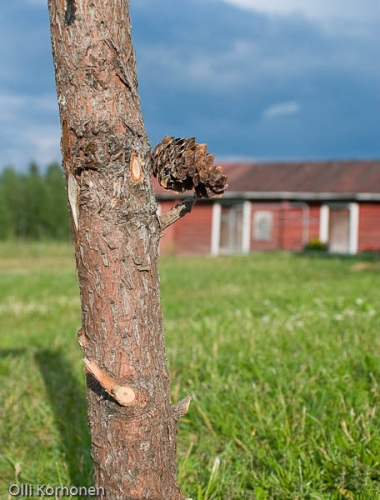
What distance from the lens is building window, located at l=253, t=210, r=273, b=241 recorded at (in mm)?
29453

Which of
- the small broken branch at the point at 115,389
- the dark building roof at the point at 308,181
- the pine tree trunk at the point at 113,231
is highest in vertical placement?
the dark building roof at the point at 308,181

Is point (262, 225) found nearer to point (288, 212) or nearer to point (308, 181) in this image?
point (288, 212)

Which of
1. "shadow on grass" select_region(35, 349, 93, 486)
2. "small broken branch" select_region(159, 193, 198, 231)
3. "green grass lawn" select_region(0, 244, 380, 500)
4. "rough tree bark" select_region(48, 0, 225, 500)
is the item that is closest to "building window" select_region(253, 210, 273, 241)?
"green grass lawn" select_region(0, 244, 380, 500)

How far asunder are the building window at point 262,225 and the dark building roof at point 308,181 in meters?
0.88

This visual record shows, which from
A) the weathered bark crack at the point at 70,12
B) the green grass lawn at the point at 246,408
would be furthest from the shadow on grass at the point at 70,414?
the weathered bark crack at the point at 70,12

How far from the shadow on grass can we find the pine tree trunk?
3.48ft

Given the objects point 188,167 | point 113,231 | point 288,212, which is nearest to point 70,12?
Result: point 188,167

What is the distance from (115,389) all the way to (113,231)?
574 mm

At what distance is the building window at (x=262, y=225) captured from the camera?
29.5 m

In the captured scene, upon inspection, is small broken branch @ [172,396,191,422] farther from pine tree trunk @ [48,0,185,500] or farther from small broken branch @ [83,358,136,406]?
small broken branch @ [83,358,136,406]

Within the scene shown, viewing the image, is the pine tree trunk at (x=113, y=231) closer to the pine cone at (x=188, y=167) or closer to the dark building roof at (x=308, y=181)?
the pine cone at (x=188, y=167)

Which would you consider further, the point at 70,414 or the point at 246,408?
the point at 70,414

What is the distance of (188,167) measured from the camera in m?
2.23

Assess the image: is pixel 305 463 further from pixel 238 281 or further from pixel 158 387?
A: pixel 238 281
